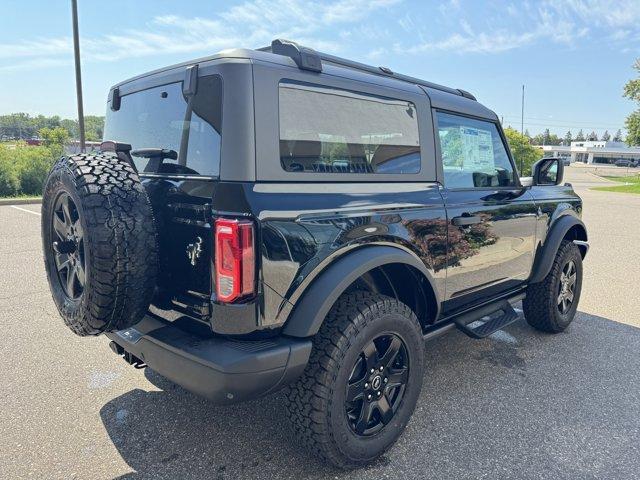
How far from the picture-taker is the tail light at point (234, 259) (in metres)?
1.91

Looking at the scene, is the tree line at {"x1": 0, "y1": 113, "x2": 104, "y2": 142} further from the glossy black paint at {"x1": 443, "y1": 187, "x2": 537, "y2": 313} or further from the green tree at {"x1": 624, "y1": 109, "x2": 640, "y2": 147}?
the glossy black paint at {"x1": 443, "y1": 187, "x2": 537, "y2": 313}

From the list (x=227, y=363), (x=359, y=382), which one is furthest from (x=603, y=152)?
(x=227, y=363)

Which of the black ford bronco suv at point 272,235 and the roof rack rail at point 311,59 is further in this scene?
the roof rack rail at point 311,59

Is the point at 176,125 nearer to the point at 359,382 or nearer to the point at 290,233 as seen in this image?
the point at 290,233

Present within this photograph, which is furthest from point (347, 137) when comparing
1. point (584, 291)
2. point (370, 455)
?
point (584, 291)

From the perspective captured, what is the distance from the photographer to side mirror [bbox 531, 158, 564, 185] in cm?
381

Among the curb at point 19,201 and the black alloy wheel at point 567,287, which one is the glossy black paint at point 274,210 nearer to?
the black alloy wheel at point 567,287

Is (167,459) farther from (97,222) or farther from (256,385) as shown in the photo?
(97,222)

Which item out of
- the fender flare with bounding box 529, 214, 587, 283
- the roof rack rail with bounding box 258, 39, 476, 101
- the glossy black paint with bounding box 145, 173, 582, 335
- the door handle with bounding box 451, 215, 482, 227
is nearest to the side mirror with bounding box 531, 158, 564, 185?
the fender flare with bounding box 529, 214, 587, 283

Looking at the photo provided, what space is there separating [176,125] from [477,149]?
7.08 ft

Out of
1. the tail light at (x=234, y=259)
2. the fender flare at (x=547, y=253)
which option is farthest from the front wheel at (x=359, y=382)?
the fender flare at (x=547, y=253)

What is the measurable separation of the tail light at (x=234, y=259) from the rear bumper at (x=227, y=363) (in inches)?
9.1

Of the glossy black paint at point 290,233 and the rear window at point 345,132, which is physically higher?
the rear window at point 345,132

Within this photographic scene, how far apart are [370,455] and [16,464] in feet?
5.81
